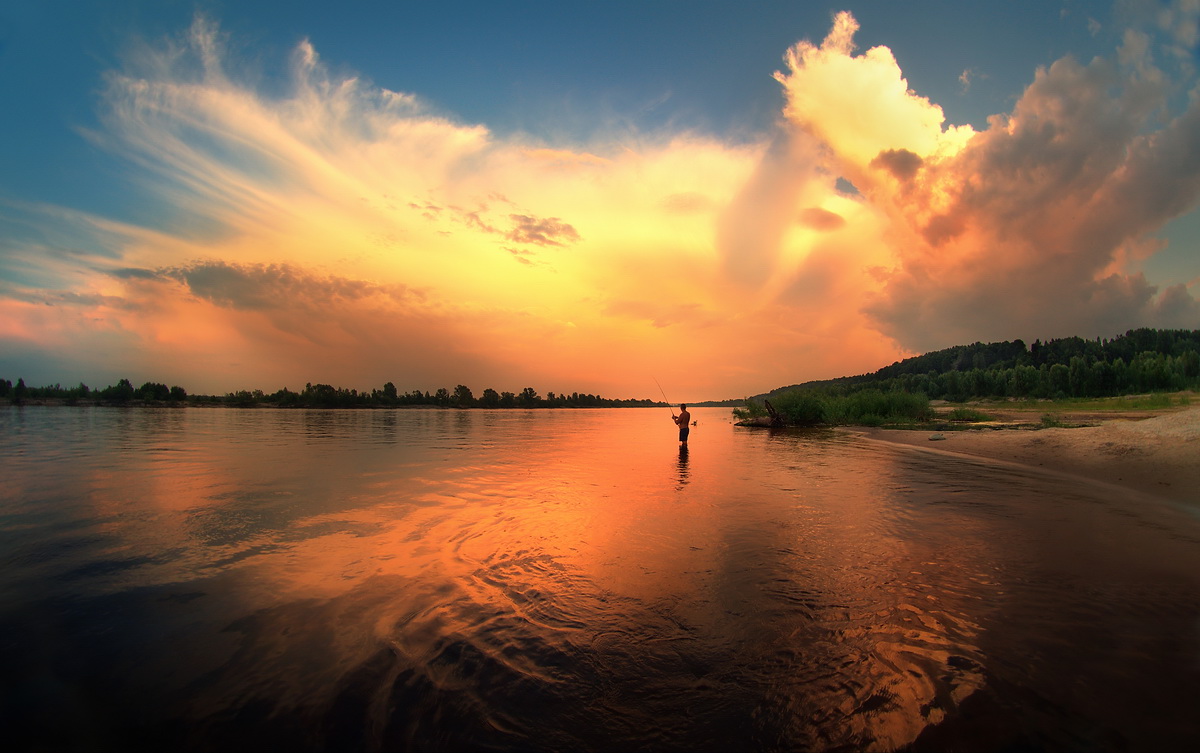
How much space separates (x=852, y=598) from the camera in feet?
21.5

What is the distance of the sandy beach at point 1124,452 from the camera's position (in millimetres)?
14508

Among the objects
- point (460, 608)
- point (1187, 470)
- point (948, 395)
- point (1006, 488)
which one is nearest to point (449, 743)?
point (460, 608)

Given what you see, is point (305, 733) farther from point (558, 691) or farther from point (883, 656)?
point (883, 656)

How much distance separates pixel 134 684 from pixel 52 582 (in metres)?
4.56

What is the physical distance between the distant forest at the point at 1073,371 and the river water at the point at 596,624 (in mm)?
48739

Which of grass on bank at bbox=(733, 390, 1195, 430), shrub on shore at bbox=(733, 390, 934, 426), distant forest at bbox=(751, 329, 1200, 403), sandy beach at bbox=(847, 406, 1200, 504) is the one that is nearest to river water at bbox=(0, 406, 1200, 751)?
sandy beach at bbox=(847, 406, 1200, 504)

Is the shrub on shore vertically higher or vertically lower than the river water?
higher

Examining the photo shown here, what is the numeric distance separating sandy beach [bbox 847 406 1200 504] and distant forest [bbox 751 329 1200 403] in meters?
31.0

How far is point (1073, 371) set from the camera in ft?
233

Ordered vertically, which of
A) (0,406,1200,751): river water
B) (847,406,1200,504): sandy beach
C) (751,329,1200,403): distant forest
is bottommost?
(0,406,1200,751): river water

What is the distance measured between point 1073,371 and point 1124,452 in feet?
243

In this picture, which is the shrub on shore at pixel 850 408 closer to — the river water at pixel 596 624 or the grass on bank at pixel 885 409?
the grass on bank at pixel 885 409

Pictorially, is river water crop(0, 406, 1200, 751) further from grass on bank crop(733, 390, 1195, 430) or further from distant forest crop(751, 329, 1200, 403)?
distant forest crop(751, 329, 1200, 403)

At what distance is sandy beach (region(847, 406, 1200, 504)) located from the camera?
14.5 meters
